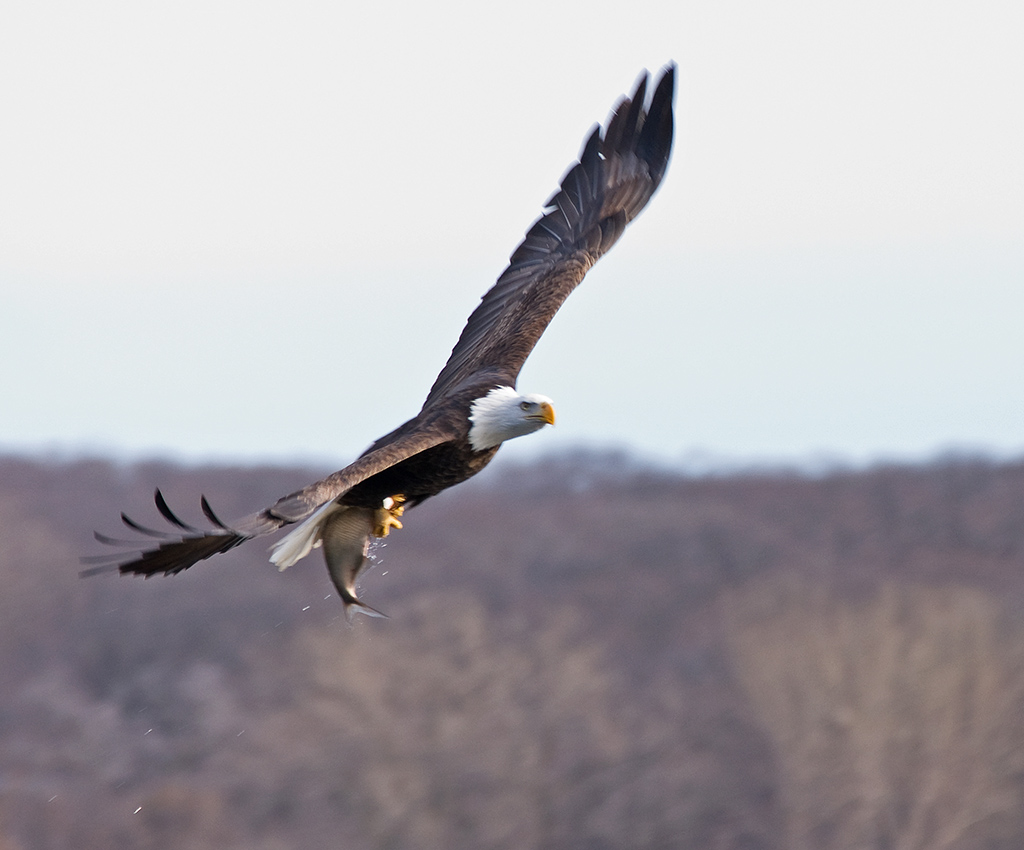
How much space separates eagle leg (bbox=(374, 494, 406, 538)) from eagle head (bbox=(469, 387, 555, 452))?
1.93 ft

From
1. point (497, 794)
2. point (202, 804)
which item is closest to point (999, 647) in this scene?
point (497, 794)

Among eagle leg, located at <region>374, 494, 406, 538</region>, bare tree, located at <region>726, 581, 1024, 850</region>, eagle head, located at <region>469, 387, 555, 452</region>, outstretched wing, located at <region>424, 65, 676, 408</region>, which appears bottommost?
bare tree, located at <region>726, 581, 1024, 850</region>

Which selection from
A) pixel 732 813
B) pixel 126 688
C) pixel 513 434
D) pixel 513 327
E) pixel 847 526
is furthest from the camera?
pixel 847 526

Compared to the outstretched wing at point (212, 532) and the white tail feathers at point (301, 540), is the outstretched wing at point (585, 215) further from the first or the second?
the outstretched wing at point (212, 532)

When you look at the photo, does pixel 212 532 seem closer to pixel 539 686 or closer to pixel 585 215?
pixel 585 215

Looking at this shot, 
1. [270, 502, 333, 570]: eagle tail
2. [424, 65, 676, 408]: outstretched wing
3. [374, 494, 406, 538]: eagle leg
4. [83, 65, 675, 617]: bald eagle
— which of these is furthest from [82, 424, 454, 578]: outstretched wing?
[424, 65, 676, 408]: outstretched wing

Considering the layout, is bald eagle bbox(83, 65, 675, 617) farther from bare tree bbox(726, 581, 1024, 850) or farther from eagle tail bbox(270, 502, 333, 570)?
bare tree bbox(726, 581, 1024, 850)

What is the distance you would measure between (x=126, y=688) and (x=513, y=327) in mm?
27151

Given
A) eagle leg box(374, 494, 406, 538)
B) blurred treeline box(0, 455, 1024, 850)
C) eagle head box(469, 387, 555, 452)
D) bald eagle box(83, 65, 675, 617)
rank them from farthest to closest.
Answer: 1. blurred treeline box(0, 455, 1024, 850)
2. eagle leg box(374, 494, 406, 538)
3. eagle head box(469, 387, 555, 452)
4. bald eagle box(83, 65, 675, 617)

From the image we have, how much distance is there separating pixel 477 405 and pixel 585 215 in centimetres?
239

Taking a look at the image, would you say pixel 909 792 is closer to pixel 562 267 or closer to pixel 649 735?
pixel 649 735

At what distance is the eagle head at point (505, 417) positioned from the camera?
8312mm

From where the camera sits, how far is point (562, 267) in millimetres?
9992

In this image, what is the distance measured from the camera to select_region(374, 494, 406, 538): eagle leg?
866cm
